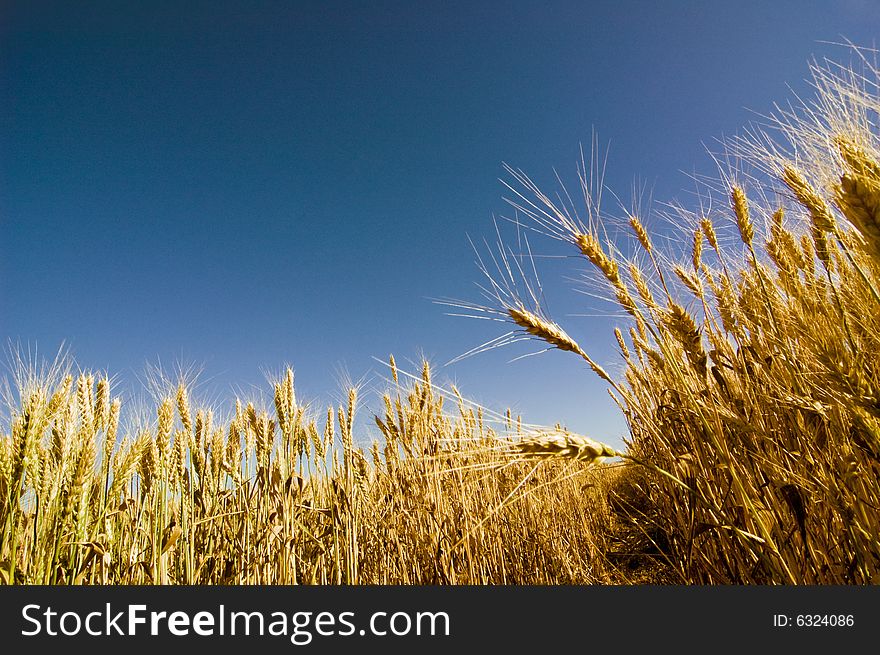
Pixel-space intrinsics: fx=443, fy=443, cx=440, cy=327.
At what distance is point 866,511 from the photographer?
1.46m

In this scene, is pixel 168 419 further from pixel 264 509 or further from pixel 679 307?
pixel 679 307

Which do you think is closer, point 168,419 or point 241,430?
point 168,419

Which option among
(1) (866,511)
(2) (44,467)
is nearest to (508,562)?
(1) (866,511)

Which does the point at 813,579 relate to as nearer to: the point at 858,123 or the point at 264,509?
the point at 858,123

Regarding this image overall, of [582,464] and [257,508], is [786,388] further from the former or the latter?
[257,508]

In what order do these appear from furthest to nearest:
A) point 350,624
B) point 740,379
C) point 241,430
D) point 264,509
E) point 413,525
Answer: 1. point 241,430
2. point 413,525
3. point 264,509
4. point 740,379
5. point 350,624

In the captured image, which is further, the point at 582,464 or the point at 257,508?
the point at 257,508

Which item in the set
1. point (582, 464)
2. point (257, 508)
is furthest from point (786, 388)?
point (257, 508)

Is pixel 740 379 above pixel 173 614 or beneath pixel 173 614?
above

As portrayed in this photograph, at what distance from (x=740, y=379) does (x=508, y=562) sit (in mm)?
Answer: 2216

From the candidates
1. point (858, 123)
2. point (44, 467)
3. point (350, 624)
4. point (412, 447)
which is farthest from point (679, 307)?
point (44, 467)

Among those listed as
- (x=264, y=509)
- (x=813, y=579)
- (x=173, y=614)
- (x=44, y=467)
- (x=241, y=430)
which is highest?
(x=241, y=430)

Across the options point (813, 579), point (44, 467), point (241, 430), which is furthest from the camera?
point (241, 430)

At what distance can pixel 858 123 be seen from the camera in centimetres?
149
